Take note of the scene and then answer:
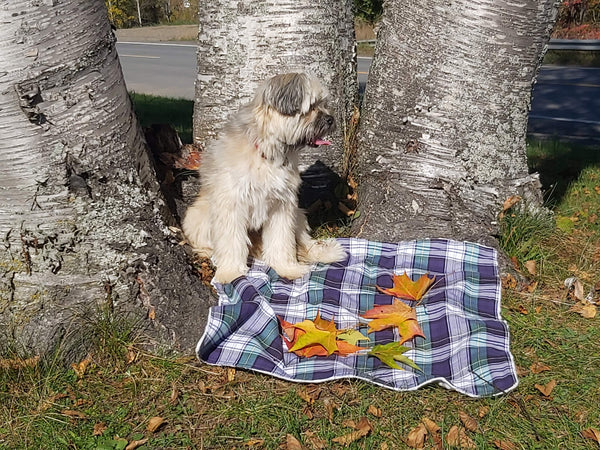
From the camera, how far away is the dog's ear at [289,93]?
354 cm

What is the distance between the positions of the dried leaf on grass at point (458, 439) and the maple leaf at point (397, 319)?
2.24ft

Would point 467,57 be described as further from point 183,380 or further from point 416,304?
point 183,380

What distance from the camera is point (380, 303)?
389 cm

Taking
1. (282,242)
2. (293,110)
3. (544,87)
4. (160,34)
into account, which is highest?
(293,110)

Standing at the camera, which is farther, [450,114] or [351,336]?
[450,114]

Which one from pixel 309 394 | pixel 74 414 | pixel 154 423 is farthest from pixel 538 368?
pixel 74 414

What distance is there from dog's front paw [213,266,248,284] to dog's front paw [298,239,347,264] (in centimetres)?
63

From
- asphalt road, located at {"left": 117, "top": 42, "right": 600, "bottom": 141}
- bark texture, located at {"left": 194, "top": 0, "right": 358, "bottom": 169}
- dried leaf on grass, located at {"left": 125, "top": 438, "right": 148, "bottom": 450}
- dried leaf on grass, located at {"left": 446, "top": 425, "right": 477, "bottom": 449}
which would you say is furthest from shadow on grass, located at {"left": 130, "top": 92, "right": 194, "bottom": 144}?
dried leaf on grass, located at {"left": 446, "top": 425, "right": 477, "bottom": 449}

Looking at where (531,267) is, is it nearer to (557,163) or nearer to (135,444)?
(135,444)

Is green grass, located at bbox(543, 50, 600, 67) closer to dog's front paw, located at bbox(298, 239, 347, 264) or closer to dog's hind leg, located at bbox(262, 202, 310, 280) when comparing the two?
dog's front paw, located at bbox(298, 239, 347, 264)

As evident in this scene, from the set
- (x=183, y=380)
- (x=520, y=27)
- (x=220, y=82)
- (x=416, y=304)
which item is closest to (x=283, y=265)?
(x=416, y=304)

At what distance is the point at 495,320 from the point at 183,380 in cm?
193

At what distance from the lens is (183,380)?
321cm

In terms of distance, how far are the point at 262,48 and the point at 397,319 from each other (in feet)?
7.64
